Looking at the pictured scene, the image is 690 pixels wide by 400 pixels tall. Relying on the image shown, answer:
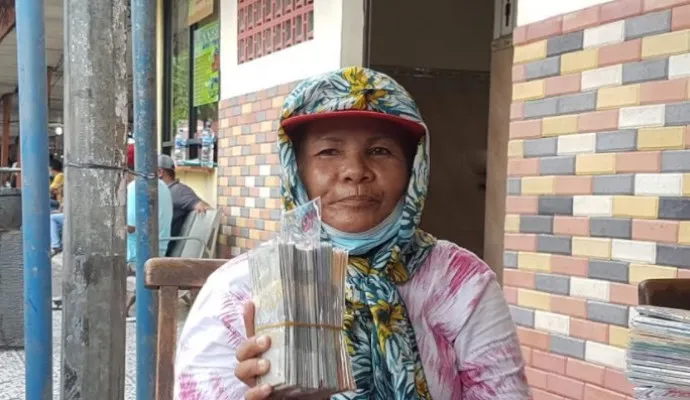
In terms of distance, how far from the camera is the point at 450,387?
65.8 inches

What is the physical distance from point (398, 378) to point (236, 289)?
40cm

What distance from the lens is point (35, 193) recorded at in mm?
2461

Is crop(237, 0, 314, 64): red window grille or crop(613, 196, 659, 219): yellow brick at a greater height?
crop(237, 0, 314, 64): red window grille

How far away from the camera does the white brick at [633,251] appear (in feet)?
8.36

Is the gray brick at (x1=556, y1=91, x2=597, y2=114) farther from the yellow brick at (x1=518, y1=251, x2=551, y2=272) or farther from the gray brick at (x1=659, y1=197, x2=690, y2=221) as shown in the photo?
the yellow brick at (x1=518, y1=251, x2=551, y2=272)

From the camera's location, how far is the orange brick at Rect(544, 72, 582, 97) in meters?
2.83

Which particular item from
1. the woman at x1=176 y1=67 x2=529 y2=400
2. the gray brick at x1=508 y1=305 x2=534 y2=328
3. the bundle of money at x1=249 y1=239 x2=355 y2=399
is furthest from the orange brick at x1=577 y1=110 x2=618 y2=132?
the bundle of money at x1=249 y1=239 x2=355 y2=399

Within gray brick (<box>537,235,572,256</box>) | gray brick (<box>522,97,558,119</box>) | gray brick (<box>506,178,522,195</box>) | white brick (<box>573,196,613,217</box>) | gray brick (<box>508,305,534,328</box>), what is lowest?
gray brick (<box>508,305,534,328</box>)

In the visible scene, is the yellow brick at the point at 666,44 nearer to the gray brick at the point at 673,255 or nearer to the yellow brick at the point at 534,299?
the gray brick at the point at 673,255

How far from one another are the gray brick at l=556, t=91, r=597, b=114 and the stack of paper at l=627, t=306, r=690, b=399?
5.32 feet

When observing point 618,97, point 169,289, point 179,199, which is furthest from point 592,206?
point 179,199

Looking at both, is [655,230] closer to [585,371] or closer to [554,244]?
[554,244]

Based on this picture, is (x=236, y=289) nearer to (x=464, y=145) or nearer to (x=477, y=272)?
(x=477, y=272)

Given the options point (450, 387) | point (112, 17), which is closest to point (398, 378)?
point (450, 387)
